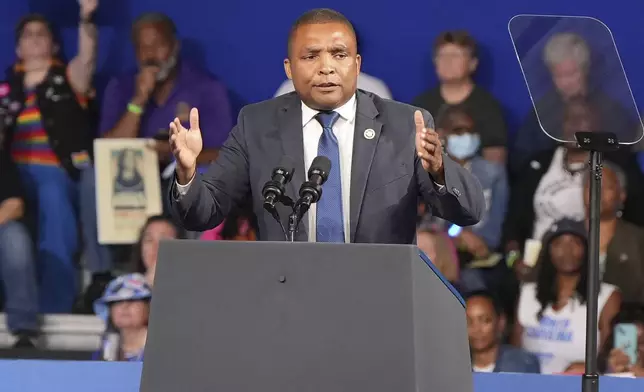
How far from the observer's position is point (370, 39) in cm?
473

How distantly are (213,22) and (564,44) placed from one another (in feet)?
6.24

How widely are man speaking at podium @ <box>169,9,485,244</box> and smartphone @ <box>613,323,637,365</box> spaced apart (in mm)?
2065

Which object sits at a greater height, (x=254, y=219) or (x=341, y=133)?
(x=341, y=133)

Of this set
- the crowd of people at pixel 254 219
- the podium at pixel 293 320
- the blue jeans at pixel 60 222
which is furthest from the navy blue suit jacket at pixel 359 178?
the blue jeans at pixel 60 222

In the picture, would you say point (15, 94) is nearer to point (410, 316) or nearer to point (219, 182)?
point (219, 182)

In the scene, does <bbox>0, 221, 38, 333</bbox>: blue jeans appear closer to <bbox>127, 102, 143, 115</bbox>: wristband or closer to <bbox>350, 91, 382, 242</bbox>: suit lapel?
<bbox>127, 102, 143, 115</bbox>: wristband

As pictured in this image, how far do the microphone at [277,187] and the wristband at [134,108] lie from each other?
2.80 meters

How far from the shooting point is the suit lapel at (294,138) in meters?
2.36

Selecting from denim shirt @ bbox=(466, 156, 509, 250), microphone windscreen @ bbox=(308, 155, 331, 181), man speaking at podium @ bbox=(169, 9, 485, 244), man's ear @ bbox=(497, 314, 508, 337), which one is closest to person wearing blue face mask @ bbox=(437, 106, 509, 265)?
denim shirt @ bbox=(466, 156, 509, 250)

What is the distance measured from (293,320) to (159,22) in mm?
3245

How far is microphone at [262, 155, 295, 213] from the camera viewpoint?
6.40 feet

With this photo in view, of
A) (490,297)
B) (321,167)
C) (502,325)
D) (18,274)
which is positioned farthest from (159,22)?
(321,167)

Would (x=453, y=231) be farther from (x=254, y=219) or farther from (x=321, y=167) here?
(x=321, y=167)

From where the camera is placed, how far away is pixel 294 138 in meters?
2.45
